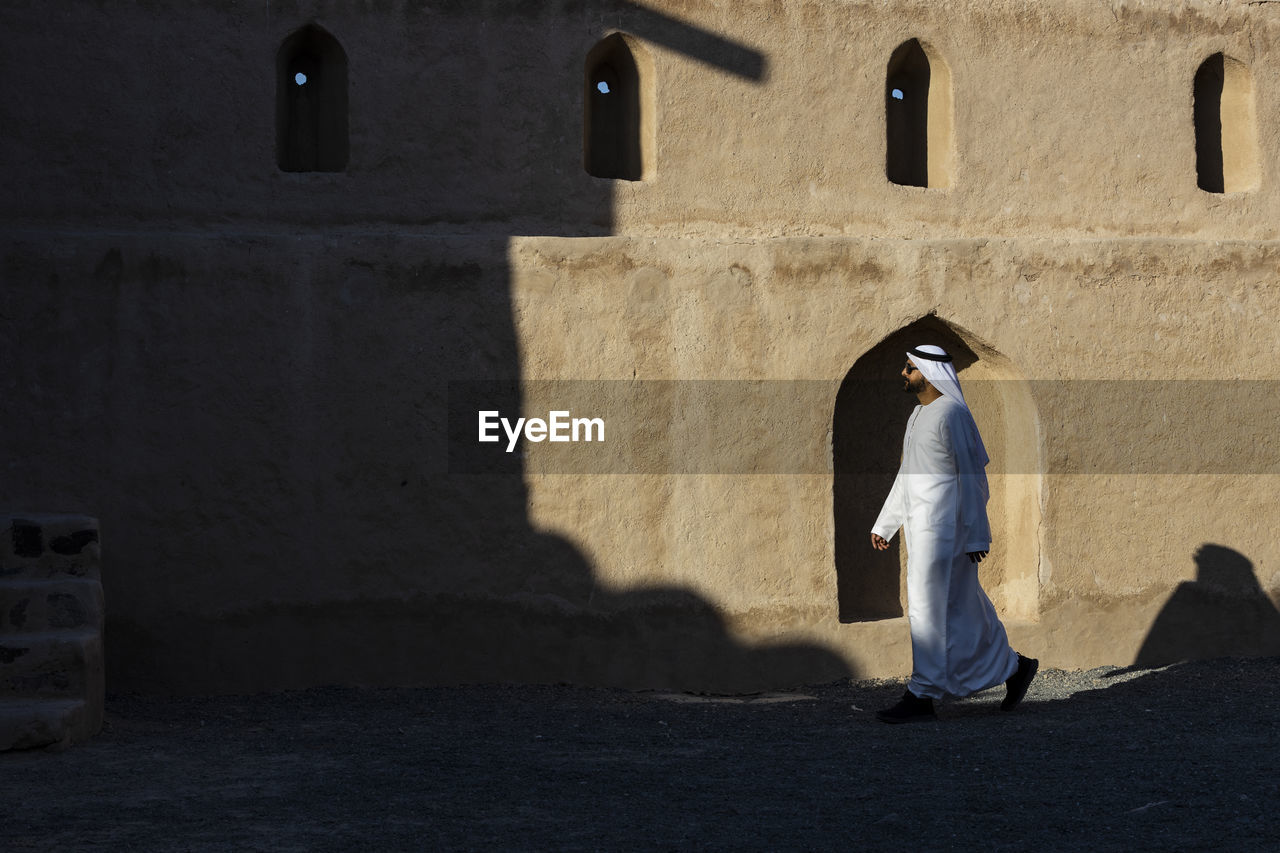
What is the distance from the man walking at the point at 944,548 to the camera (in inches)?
267

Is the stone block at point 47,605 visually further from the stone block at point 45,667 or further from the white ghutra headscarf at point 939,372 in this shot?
the white ghutra headscarf at point 939,372

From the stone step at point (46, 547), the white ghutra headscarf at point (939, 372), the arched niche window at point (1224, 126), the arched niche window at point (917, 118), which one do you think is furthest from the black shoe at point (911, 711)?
the arched niche window at point (1224, 126)

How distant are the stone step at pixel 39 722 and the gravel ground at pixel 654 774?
0.23 feet

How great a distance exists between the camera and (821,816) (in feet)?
15.5

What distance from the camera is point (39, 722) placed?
19.5 ft

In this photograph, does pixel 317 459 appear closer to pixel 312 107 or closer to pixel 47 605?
pixel 47 605

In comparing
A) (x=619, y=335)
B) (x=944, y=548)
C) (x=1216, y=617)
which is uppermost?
(x=619, y=335)

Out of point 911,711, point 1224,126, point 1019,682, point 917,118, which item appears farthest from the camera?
point 1224,126

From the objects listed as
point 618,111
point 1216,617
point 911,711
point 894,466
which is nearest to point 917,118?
point 618,111

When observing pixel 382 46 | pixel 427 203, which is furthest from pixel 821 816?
pixel 382 46

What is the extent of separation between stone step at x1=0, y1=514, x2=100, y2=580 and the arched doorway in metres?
4.23

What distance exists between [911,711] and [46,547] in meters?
4.17

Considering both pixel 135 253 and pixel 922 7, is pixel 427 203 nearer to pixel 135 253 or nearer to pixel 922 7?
pixel 135 253

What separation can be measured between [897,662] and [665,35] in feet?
12.8
